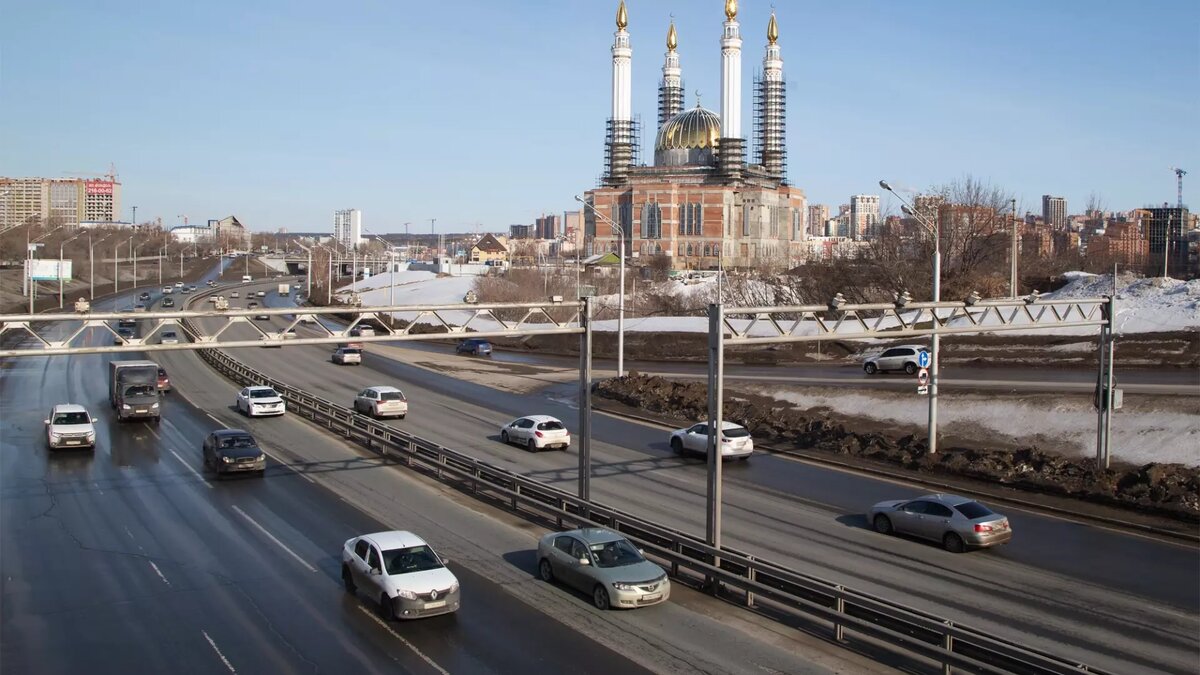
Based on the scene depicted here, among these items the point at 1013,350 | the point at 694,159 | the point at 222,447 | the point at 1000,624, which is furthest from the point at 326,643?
the point at 694,159

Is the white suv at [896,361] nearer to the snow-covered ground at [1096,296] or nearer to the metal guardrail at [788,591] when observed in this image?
the snow-covered ground at [1096,296]

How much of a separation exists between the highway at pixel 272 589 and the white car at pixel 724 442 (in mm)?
8541

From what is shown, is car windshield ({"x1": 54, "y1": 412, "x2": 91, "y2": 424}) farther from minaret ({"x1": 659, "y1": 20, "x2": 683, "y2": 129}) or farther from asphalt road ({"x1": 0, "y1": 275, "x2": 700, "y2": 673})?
minaret ({"x1": 659, "y1": 20, "x2": 683, "y2": 129})

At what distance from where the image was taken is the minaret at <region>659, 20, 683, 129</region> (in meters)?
144

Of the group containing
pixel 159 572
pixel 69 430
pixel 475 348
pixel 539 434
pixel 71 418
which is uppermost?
pixel 475 348

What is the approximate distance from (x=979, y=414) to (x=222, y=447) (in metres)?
22.9

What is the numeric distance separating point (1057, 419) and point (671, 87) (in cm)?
12077

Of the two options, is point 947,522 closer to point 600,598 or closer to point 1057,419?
point 600,598

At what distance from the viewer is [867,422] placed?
33.7 meters

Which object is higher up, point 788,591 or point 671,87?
point 671,87

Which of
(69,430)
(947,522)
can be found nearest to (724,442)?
(947,522)

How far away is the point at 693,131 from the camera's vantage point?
13512 cm

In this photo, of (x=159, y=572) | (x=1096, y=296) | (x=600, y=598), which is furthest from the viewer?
(x=1096, y=296)

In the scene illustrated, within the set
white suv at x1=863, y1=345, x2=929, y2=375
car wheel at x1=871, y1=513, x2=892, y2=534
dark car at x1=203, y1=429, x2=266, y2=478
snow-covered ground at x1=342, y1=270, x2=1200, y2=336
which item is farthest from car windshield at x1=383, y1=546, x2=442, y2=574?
white suv at x1=863, y1=345, x2=929, y2=375
